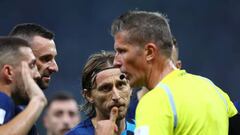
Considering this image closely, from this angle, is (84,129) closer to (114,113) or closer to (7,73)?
(114,113)

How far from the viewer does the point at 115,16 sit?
34.1 feet

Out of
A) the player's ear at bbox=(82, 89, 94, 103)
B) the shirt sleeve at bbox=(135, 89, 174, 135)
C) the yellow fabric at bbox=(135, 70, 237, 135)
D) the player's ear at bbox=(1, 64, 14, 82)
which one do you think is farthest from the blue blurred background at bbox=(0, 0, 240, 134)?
the shirt sleeve at bbox=(135, 89, 174, 135)

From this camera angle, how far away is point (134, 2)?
1076cm

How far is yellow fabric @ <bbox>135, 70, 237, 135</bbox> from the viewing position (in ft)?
9.23

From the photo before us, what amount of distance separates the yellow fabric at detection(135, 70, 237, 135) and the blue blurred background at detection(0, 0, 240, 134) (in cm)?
702

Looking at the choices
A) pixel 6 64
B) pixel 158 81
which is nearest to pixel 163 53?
pixel 158 81

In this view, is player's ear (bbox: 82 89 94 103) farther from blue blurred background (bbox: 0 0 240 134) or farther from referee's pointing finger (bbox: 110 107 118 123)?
blue blurred background (bbox: 0 0 240 134)

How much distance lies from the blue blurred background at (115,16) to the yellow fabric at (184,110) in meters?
7.02

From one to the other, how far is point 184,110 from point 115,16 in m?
7.61

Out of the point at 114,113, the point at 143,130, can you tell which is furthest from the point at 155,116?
the point at 114,113

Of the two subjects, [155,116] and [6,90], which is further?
[6,90]

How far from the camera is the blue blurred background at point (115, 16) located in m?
10.2

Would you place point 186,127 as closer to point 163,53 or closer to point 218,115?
point 218,115

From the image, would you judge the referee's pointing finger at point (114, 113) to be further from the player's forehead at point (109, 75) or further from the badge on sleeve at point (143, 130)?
the badge on sleeve at point (143, 130)
